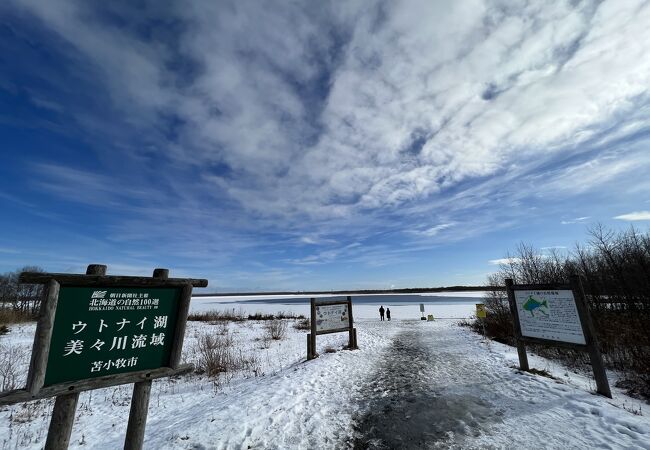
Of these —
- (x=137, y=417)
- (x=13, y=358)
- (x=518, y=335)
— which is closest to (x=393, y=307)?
(x=518, y=335)

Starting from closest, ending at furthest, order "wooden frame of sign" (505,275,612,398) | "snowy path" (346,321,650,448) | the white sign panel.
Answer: "snowy path" (346,321,650,448) < "wooden frame of sign" (505,275,612,398) < the white sign panel

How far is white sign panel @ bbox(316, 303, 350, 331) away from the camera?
11.1 meters

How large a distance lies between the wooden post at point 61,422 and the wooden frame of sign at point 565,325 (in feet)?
28.9

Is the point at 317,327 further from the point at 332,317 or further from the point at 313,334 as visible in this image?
the point at 332,317

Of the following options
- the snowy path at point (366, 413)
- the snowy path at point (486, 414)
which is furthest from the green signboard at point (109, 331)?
the snowy path at point (486, 414)

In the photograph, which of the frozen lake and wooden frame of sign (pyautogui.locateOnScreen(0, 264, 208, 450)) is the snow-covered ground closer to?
wooden frame of sign (pyautogui.locateOnScreen(0, 264, 208, 450))

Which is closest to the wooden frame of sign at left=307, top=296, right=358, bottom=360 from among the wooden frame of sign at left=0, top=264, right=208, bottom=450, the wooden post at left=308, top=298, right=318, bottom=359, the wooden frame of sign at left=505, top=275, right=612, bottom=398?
the wooden post at left=308, top=298, right=318, bottom=359

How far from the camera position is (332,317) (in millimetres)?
11461

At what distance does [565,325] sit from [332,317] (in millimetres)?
7170

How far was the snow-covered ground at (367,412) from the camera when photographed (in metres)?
4.47

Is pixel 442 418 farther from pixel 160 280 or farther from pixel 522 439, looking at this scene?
pixel 160 280

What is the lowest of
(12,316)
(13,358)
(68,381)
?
(13,358)

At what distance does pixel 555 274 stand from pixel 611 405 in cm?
1786

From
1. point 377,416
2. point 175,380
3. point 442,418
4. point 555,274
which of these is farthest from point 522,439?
point 555,274
